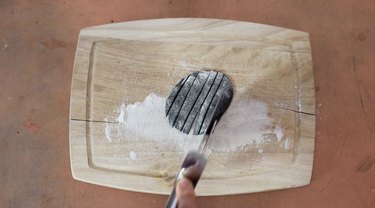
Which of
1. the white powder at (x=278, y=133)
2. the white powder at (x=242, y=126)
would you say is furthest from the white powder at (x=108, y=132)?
the white powder at (x=278, y=133)

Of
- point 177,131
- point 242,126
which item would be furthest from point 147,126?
point 242,126

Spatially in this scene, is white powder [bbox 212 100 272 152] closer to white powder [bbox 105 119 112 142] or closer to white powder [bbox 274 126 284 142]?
white powder [bbox 274 126 284 142]

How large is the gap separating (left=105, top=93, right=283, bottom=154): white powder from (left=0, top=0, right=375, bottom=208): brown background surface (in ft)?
0.31

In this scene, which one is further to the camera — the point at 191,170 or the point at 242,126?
the point at 242,126

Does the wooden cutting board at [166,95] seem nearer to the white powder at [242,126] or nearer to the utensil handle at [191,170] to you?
the white powder at [242,126]

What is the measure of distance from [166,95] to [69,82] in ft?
0.63

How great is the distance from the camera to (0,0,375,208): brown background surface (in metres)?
0.76

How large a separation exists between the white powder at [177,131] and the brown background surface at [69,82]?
96 mm

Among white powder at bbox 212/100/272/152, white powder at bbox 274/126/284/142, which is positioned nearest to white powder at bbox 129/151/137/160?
white powder at bbox 212/100/272/152

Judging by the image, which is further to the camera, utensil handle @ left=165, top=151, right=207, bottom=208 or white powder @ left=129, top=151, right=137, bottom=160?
white powder @ left=129, top=151, right=137, bottom=160

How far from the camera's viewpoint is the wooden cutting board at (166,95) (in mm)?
738

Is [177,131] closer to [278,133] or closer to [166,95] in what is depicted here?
[166,95]

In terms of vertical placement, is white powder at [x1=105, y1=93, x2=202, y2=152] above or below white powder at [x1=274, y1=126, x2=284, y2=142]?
above

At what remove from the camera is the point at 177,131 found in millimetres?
744
